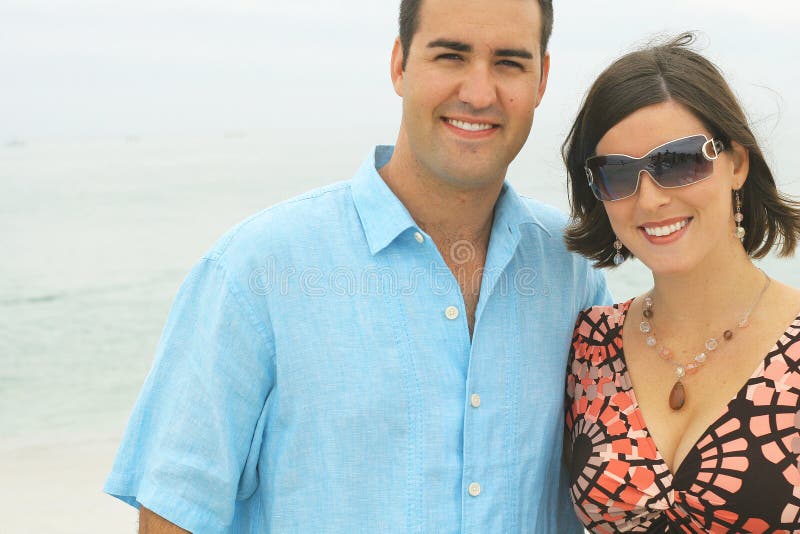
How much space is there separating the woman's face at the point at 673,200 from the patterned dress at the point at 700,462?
1.16 ft

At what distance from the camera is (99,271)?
21.6m

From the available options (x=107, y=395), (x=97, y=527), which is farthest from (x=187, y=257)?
(x=97, y=527)

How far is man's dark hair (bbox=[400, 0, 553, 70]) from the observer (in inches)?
108

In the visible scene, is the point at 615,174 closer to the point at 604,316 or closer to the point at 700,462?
the point at 604,316

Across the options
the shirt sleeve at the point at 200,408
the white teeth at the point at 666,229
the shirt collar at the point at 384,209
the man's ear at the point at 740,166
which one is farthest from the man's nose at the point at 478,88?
the shirt sleeve at the point at 200,408

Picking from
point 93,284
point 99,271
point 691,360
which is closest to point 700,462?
point 691,360

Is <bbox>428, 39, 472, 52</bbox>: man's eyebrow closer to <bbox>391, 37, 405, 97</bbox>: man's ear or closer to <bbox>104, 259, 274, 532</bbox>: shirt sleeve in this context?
<bbox>391, 37, 405, 97</bbox>: man's ear

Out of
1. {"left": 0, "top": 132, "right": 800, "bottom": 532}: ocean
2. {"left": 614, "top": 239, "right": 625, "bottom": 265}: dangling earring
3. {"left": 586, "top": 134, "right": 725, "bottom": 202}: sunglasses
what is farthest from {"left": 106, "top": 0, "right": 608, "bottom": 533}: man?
{"left": 0, "top": 132, "right": 800, "bottom": 532}: ocean

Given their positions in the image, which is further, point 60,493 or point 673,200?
point 60,493

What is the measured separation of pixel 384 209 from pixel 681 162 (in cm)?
86

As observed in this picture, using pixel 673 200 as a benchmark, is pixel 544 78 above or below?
above

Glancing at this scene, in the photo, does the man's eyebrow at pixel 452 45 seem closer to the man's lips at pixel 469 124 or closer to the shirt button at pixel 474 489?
the man's lips at pixel 469 124

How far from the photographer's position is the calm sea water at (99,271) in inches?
488

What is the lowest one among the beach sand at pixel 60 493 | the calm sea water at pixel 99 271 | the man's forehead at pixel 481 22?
the beach sand at pixel 60 493
